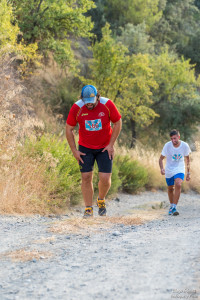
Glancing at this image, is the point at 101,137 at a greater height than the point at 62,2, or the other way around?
the point at 62,2

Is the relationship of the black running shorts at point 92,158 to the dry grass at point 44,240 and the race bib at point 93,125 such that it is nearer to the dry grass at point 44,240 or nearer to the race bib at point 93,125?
the race bib at point 93,125

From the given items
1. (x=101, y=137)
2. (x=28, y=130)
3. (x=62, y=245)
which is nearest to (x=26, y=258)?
(x=62, y=245)

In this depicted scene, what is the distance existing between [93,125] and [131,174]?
281 inches

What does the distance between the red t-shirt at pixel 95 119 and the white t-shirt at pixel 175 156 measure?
236 cm

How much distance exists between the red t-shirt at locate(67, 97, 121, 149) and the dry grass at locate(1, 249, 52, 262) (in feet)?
8.59

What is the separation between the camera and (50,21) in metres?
19.6

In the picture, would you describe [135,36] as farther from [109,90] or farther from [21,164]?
[21,164]

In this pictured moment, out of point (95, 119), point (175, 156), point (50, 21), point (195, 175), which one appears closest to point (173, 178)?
point (175, 156)

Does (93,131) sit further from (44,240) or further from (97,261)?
(97,261)

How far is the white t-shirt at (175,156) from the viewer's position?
8.66 m

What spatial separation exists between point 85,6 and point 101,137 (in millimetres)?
15600

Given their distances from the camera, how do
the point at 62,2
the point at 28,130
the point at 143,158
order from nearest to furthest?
1. the point at 28,130
2. the point at 143,158
3. the point at 62,2

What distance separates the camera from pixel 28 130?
31.7 feet

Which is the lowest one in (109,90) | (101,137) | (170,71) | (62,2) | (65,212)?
(65,212)
